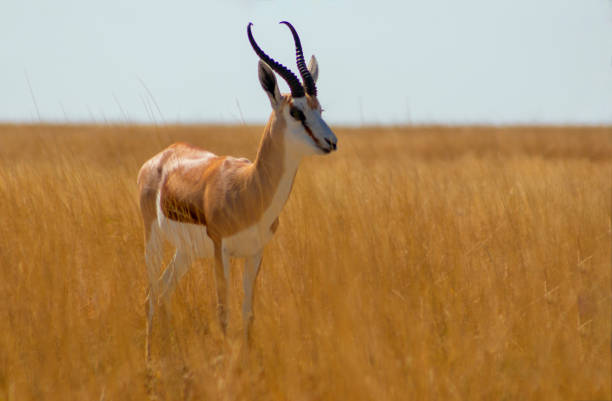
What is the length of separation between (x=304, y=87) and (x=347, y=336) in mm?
1714

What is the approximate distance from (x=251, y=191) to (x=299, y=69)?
84 cm

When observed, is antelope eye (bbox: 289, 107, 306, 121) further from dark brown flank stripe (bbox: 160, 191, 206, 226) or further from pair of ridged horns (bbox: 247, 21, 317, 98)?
dark brown flank stripe (bbox: 160, 191, 206, 226)

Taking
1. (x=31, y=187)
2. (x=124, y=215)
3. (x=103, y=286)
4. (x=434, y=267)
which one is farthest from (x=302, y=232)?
(x=31, y=187)

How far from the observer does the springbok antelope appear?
3.80 m

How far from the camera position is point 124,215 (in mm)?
5820

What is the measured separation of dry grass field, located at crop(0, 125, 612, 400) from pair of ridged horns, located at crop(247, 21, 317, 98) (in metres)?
1.01

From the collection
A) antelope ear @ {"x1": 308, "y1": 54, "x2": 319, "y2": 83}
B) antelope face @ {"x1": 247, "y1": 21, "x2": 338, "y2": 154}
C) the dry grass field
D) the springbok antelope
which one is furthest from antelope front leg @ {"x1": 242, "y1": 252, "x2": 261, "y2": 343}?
antelope ear @ {"x1": 308, "y1": 54, "x2": 319, "y2": 83}

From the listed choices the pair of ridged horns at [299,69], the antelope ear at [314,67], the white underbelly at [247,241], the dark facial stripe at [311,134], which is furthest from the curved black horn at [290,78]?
the white underbelly at [247,241]

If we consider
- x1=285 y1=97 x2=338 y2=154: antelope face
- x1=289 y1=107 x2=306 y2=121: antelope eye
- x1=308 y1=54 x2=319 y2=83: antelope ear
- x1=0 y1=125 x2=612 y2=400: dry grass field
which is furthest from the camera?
x1=308 y1=54 x2=319 y2=83: antelope ear

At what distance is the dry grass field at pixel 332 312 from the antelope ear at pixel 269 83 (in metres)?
0.98

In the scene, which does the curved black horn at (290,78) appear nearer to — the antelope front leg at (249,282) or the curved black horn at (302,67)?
the curved black horn at (302,67)

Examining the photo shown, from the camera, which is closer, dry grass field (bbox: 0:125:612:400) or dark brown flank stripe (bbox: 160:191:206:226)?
dry grass field (bbox: 0:125:612:400)

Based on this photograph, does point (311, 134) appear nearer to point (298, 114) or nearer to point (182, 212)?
point (298, 114)

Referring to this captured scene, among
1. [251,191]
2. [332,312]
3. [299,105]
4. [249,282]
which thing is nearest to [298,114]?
[299,105]
